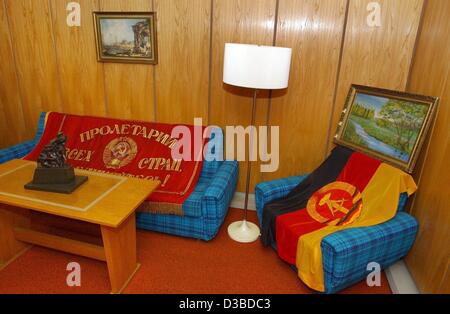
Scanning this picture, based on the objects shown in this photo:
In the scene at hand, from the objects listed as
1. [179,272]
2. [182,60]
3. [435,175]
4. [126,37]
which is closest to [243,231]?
[179,272]

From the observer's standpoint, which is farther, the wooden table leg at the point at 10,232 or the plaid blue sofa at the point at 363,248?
the wooden table leg at the point at 10,232

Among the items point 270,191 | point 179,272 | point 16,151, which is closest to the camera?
point 179,272

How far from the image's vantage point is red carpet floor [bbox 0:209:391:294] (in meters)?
2.01

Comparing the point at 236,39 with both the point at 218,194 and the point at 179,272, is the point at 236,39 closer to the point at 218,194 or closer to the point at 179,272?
the point at 218,194

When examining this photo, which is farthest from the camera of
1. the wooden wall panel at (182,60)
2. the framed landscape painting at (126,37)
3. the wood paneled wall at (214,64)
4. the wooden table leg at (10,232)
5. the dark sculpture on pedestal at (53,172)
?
the framed landscape painting at (126,37)

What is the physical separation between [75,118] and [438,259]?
3264 mm

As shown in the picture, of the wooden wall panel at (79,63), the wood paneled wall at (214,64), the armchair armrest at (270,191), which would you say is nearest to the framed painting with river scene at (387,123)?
the wood paneled wall at (214,64)

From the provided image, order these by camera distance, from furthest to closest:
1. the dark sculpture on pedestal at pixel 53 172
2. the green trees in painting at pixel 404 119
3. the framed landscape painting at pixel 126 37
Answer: the framed landscape painting at pixel 126 37
the green trees in painting at pixel 404 119
the dark sculpture on pedestal at pixel 53 172

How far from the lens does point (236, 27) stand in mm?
2568

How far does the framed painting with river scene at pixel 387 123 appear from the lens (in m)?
2.04

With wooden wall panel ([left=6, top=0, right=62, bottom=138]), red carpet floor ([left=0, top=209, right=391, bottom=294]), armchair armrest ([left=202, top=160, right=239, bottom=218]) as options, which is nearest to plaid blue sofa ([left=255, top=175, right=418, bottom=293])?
red carpet floor ([left=0, top=209, right=391, bottom=294])

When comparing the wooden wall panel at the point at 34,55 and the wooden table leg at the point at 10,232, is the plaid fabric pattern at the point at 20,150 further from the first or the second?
the wooden table leg at the point at 10,232

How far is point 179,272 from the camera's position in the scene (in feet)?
7.07

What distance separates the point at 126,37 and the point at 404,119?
2493 mm
